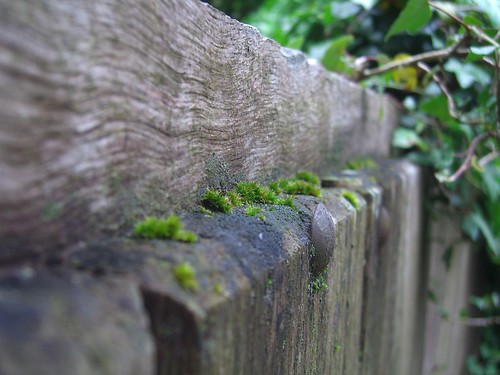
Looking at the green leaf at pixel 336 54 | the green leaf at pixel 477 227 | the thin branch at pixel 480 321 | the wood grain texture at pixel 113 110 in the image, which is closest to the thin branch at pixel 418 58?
the green leaf at pixel 336 54

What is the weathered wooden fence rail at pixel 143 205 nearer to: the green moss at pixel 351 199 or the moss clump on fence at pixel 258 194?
the moss clump on fence at pixel 258 194

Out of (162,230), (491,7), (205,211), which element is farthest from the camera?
(491,7)

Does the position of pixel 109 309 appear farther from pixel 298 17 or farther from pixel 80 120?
pixel 298 17

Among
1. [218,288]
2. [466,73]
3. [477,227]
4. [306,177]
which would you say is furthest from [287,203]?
[477,227]

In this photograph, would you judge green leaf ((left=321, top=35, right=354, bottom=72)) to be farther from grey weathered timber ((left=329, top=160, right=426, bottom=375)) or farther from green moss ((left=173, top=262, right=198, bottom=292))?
green moss ((left=173, top=262, right=198, bottom=292))

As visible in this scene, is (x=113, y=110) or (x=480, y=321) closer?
(x=113, y=110)

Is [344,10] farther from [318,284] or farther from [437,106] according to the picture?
[318,284]

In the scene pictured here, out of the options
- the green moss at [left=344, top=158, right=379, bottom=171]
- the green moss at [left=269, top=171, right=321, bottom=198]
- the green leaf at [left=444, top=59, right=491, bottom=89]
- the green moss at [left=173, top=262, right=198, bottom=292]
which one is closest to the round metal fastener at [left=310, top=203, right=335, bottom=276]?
the green moss at [left=269, top=171, right=321, bottom=198]
